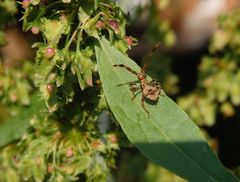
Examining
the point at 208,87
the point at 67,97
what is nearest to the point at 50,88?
the point at 67,97

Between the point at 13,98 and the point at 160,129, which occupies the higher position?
the point at 160,129

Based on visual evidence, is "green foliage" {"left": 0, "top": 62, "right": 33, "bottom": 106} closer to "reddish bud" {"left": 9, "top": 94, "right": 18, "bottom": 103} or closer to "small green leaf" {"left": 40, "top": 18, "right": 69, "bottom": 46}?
"reddish bud" {"left": 9, "top": 94, "right": 18, "bottom": 103}

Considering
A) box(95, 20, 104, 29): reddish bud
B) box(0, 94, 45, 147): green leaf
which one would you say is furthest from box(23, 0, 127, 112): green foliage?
box(0, 94, 45, 147): green leaf

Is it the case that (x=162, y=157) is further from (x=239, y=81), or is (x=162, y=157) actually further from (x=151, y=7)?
(x=151, y=7)

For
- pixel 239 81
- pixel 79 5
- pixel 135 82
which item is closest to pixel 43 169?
pixel 135 82

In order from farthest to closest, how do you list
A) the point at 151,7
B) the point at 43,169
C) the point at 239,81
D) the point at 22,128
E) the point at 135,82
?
1. the point at 151,7
2. the point at 239,81
3. the point at 22,128
4. the point at 43,169
5. the point at 135,82

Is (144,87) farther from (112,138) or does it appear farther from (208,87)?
(208,87)

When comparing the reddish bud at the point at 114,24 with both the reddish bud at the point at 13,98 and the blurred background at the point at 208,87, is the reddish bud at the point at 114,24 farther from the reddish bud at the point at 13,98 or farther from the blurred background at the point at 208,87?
the reddish bud at the point at 13,98

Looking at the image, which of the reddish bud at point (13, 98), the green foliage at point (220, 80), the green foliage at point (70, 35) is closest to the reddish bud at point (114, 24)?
the green foliage at point (70, 35)
